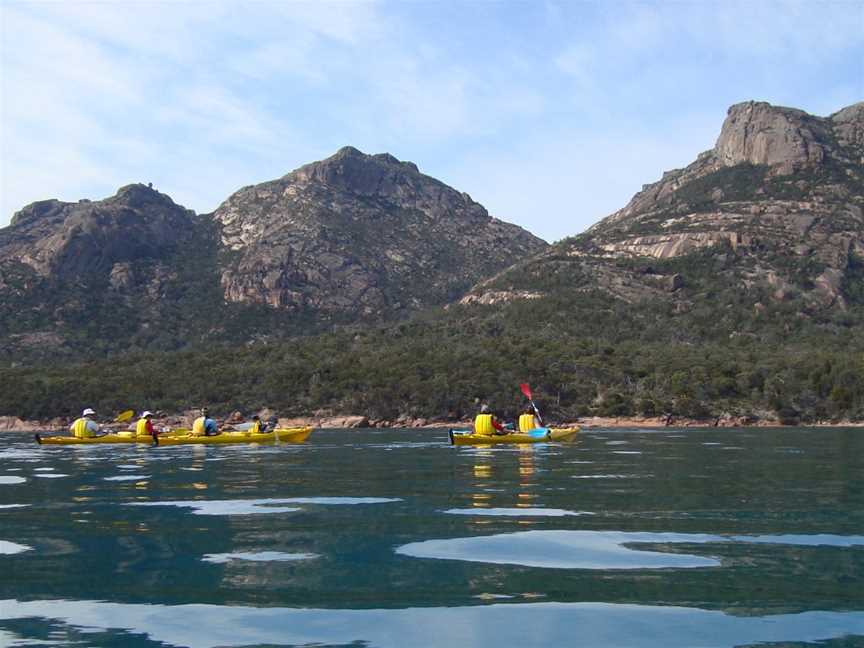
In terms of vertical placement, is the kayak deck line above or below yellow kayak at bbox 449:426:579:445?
above

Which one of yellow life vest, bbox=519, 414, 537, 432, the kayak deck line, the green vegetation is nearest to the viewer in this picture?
yellow life vest, bbox=519, 414, 537, 432

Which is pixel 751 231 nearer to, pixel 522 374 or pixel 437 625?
pixel 522 374

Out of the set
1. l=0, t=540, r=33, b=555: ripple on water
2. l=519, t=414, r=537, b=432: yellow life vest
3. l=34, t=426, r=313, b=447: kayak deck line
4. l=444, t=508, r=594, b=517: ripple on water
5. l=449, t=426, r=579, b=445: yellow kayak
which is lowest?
l=0, t=540, r=33, b=555: ripple on water

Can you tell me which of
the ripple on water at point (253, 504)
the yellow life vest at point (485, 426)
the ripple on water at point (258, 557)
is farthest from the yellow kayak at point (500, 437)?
the ripple on water at point (258, 557)

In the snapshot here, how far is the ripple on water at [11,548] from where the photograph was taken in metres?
14.4

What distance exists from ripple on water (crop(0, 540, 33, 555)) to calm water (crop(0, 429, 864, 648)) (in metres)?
0.04

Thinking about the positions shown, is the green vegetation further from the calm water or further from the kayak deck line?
the calm water

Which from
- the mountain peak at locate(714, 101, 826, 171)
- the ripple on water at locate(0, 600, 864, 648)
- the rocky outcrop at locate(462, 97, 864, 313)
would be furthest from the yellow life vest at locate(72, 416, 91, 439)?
the mountain peak at locate(714, 101, 826, 171)

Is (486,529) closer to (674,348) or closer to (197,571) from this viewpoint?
(197,571)

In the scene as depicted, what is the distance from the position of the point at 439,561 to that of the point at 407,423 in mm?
83549

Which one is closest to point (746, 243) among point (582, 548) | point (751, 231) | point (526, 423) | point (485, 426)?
point (751, 231)

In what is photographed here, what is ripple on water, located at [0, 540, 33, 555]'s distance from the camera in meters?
14.4

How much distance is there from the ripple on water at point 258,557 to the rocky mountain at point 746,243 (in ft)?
390

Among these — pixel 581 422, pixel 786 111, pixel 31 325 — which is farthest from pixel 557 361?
pixel 786 111
